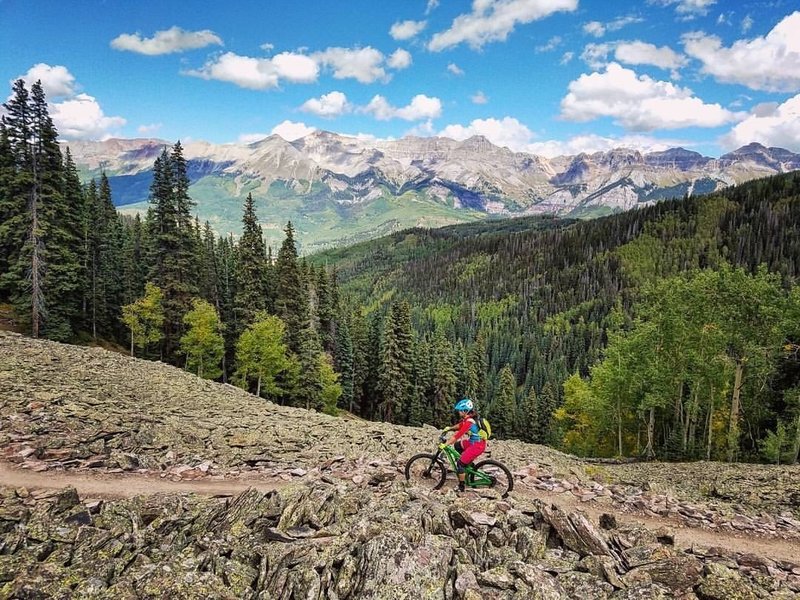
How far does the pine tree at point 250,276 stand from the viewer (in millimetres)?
46375

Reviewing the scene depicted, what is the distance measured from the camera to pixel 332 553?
8.59 metres

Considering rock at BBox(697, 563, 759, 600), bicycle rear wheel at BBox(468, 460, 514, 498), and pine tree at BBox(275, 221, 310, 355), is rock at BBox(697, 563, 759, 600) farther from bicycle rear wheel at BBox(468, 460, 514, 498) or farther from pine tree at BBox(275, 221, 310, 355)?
pine tree at BBox(275, 221, 310, 355)

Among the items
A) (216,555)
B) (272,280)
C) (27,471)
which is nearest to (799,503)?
(216,555)

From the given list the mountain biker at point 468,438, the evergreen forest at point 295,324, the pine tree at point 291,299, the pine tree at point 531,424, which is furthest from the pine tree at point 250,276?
the pine tree at point 531,424

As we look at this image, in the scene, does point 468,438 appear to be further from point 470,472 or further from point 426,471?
point 426,471

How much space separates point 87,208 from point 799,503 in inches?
2726

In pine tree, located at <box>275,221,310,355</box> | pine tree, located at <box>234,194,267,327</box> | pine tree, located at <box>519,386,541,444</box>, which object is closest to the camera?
pine tree, located at <box>234,194,267,327</box>

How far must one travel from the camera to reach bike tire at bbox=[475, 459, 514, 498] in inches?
536

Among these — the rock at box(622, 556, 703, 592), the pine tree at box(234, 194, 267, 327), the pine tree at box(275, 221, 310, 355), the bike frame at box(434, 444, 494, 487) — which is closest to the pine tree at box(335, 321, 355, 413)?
the pine tree at box(275, 221, 310, 355)

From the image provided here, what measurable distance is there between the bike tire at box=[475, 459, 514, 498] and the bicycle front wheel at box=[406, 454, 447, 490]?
52.9 inches

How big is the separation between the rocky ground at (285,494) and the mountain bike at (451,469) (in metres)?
0.72

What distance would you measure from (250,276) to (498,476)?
37.8 m

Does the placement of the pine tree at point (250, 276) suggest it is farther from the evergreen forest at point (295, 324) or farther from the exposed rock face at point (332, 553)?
the exposed rock face at point (332, 553)

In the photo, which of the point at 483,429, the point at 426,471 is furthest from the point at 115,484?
the point at 483,429
